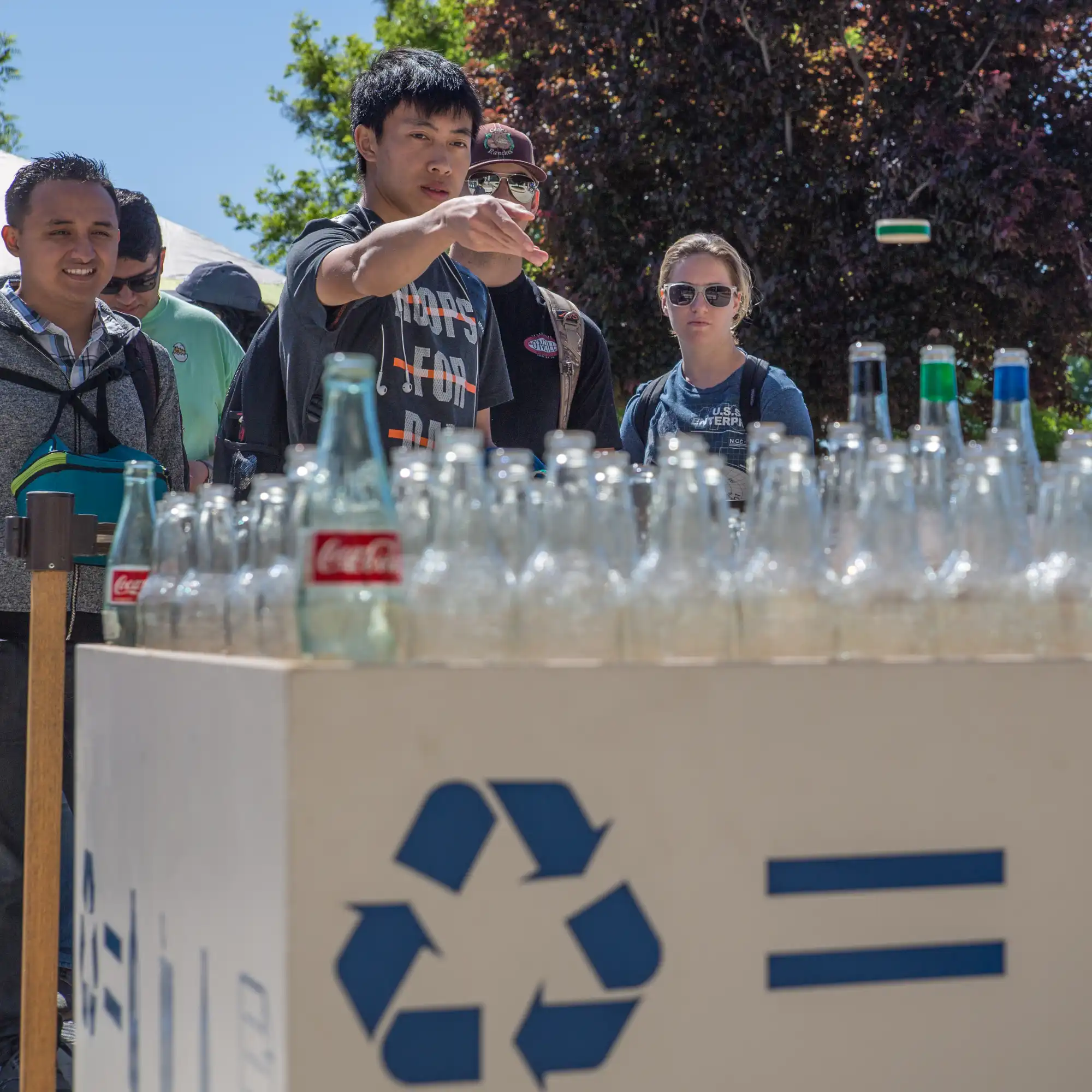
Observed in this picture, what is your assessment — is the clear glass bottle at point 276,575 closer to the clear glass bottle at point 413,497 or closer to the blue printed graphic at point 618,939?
the clear glass bottle at point 413,497

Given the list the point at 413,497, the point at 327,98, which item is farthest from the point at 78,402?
the point at 327,98

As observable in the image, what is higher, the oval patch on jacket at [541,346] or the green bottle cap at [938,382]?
the oval patch on jacket at [541,346]

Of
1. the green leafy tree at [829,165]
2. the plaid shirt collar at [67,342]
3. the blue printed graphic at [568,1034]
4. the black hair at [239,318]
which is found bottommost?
the blue printed graphic at [568,1034]

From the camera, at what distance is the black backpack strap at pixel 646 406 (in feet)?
13.6

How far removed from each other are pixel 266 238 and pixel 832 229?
39.1ft

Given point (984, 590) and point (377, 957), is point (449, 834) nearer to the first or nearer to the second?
point (377, 957)

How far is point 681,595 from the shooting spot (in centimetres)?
153

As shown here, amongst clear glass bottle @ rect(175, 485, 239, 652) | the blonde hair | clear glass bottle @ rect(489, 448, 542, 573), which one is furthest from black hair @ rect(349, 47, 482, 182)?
clear glass bottle @ rect(489, 448, 542, 573)

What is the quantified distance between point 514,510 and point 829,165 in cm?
933

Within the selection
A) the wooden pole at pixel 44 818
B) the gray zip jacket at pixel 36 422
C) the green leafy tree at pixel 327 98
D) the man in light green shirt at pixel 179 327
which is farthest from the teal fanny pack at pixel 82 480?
the green leafy tree at pixel 327 98

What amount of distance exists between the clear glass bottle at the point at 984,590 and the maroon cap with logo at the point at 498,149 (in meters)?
2.56

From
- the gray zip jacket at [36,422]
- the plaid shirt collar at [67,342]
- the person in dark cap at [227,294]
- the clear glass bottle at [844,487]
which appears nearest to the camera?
the clear glass bottle at [844,487]

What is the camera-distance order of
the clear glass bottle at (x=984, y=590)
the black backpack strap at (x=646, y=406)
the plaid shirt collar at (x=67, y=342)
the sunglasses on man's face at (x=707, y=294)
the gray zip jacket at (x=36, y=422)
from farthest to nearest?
the black backpack strap at (x=646, y=406) < the sunglasses on man's face at (x=707, y=294) < the plaid shirt collar at (x=67, y=342) < the gray zip jacket at (x=36, y=422) < the clear glass bottle at (x=984, y=590)

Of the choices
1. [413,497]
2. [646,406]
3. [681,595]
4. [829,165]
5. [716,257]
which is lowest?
[681,595]
